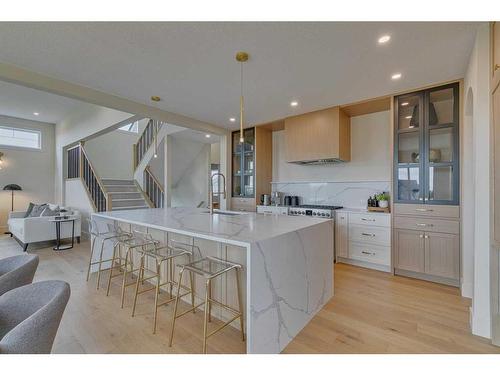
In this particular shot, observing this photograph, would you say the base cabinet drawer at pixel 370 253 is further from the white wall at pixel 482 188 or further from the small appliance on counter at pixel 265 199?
the small appliance on counter at pixel 265 199

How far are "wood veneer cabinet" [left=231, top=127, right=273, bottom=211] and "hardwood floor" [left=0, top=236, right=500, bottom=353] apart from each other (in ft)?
8.10

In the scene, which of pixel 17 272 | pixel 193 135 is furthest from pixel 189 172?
pixel 17 272

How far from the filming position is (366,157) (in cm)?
398

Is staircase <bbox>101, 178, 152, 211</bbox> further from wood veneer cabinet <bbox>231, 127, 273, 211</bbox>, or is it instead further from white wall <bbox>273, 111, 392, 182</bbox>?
white wall <bbox>273, 111, 392, 182</bbox>

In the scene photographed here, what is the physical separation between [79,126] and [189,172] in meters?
3.12

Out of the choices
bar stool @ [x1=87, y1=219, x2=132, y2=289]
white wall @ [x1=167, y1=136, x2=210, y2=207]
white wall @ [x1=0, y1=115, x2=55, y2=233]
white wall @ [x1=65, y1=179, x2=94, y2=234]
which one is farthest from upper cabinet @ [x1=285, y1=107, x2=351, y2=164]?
white wall @ [x1=0, y1=115, x2=55, y2=233]

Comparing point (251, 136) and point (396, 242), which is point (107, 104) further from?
point (396, 242)

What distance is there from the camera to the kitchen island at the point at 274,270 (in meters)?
1.57

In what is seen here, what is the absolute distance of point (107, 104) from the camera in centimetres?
326

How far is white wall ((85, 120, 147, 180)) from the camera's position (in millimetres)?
7352

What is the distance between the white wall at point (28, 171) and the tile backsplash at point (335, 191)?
7.27 m

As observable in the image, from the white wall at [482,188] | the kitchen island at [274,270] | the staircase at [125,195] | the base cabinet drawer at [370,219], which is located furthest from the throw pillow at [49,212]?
the white wall at [482,188]
